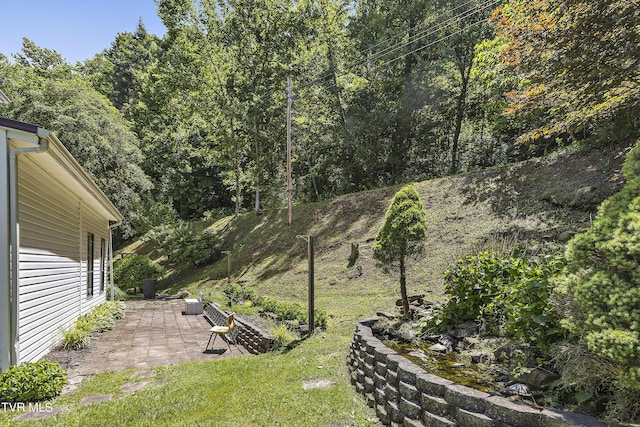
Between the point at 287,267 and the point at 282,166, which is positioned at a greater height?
the point at 282,166

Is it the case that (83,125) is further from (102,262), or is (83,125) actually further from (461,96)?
(461,96)

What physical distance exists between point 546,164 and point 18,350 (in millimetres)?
12998

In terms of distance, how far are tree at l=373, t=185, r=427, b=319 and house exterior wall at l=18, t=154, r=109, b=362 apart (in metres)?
4.96

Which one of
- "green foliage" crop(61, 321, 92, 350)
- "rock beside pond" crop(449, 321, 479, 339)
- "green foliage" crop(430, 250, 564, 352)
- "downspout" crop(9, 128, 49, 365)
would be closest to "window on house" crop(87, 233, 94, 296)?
"green foliage" crop(61, 321, 92, 350)

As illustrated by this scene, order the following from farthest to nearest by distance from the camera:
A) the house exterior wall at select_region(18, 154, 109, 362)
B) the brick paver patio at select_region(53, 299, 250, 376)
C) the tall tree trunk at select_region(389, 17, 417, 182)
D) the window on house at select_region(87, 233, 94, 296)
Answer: the tall tree trunk at select_region(389, 17, 417, 182) → the window on house at select_region(87, 233, 94, 296) → the brick paver patio at select_region(53, 299, 250, 376) → the house exterior wall at select_region(18, 154, 109, 362)

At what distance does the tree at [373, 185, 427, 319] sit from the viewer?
5449 millimetres

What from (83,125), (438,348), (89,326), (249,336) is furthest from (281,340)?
(83,125)

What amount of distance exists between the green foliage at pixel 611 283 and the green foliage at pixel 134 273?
1642 centimetres

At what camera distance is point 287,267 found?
14.5m

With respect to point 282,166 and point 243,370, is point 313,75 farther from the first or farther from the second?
point 243,370

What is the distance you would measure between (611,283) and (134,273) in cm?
1696

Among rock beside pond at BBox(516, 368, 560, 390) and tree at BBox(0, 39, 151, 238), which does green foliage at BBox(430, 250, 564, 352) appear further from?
tree at BBox(0, 39, 151, 238)

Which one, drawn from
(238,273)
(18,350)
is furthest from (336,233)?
(18,350)

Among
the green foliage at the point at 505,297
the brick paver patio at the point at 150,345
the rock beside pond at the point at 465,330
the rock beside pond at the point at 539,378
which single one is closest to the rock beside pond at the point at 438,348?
the rock beside pond at the point at 465,330
